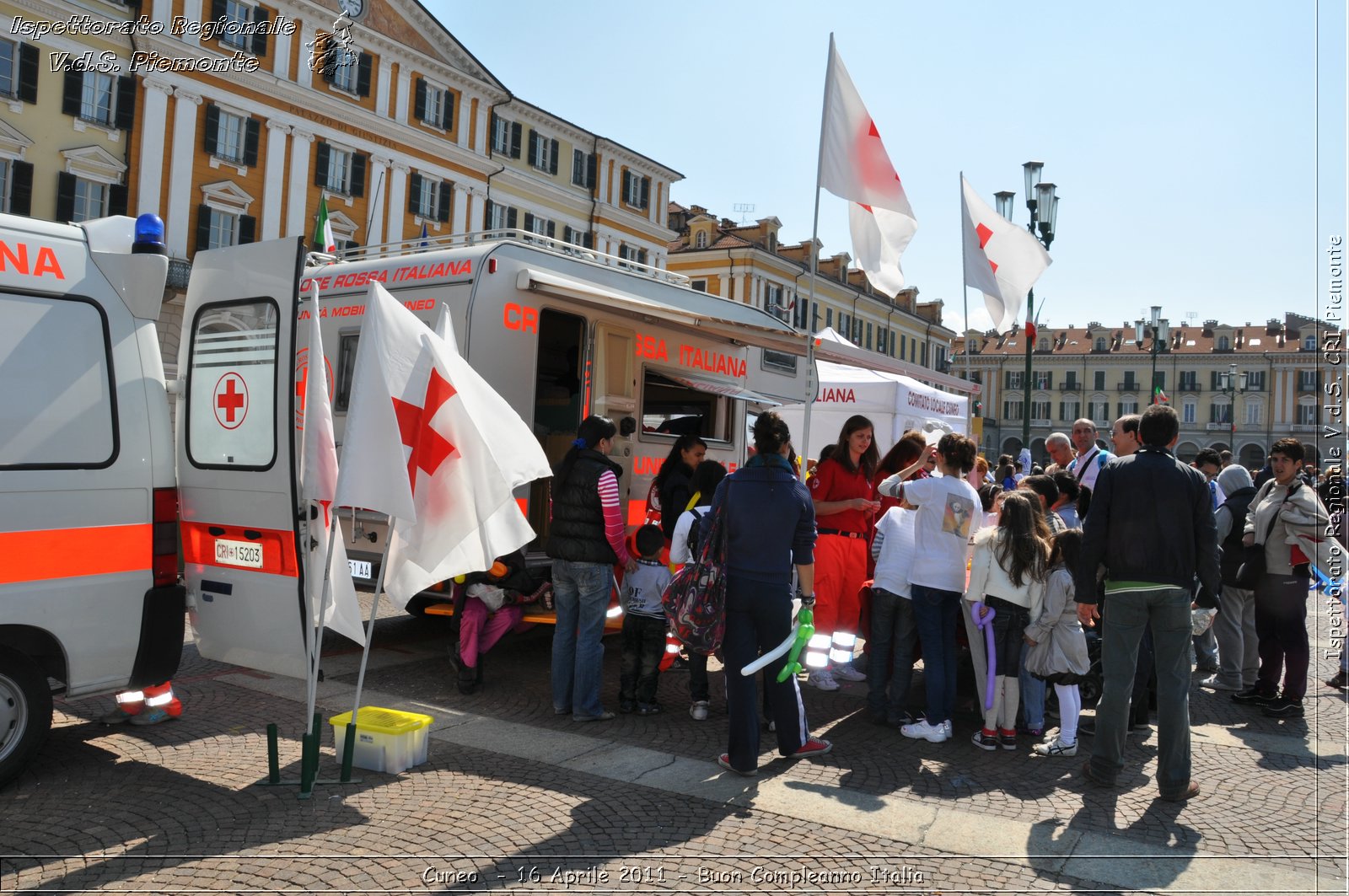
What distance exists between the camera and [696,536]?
595 centimetres

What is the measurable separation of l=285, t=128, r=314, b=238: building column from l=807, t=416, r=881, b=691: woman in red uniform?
2808 cm

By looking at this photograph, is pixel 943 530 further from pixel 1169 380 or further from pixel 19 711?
pixel 1169 380

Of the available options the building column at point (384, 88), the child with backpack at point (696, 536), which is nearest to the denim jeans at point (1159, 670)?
the child with backpack at point (696, 536)

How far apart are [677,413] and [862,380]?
5.87 m

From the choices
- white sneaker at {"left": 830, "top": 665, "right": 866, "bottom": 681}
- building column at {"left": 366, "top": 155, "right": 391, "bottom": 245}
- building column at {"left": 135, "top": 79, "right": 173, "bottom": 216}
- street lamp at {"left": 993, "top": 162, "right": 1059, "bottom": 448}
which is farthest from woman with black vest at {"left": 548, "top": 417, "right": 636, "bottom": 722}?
building column at {"left": 366, "top": 155, "right": 391, "bottom": 245}

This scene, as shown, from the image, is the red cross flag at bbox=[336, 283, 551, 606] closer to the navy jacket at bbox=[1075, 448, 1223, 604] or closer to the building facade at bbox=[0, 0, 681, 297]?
the navy jacket at bbox=[1075, 448, 1223, 604]

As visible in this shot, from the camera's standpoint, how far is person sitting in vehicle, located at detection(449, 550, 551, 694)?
21.8 feet

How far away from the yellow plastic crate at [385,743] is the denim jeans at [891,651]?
2.72 metres

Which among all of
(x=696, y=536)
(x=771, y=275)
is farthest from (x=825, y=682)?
(x=771, y=275)

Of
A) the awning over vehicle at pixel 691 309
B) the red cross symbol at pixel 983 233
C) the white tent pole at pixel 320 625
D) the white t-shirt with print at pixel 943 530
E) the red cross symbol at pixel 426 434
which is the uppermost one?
the red cross symbol at pixel 983 233

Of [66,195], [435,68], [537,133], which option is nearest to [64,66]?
[66,195]

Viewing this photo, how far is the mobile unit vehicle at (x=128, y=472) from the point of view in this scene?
14.7ft

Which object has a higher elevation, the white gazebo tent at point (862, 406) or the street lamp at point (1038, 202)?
the street lamp at point (1038, 202)

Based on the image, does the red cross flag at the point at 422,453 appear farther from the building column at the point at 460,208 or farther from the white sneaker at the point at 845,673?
the building column at the point at 460,208
